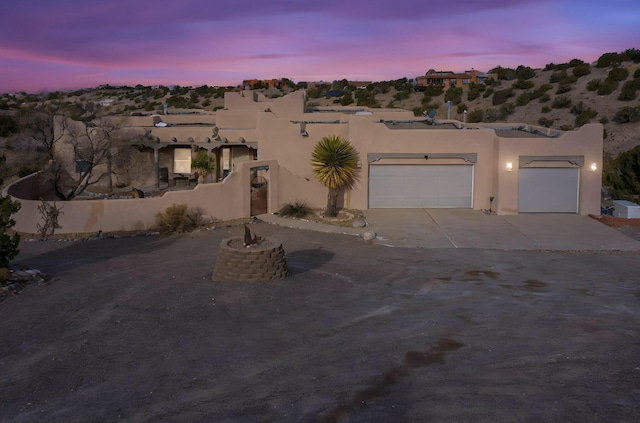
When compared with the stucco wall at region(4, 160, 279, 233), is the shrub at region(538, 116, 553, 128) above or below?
above

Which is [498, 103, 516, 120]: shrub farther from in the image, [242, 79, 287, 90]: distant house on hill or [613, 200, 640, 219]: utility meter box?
[242, 79, 287, 90]: distant house on hill

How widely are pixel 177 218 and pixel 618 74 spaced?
168 feet

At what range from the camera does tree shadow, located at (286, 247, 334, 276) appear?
54.5 feet

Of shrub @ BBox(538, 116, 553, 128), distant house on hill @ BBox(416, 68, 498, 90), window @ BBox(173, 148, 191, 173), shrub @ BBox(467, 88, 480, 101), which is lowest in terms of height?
window @ BBox(173, 148, 191, 173)

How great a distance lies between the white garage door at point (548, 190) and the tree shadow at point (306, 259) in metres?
10.8

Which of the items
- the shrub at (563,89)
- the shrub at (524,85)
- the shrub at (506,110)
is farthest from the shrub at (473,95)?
the shrub at (563,89)

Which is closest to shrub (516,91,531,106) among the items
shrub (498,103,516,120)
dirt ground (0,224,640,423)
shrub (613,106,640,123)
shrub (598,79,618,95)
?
shrub (498,103,516,120)

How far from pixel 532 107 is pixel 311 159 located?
3921 cm

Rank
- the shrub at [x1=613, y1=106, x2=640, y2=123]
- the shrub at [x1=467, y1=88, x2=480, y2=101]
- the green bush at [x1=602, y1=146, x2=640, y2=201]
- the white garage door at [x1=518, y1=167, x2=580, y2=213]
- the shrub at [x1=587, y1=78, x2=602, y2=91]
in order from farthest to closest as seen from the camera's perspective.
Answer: the shrub at [x1=467, y1=88, x2=480, y2=101] < the shrub at [x1=587, y1=78, x2=602, y2=91] < the shrub at [x1=613, y1=106, x2=640, y2=123] < the green bush at [x1=602, y1=146, x2=640, y2=201] < the white garage door at [x1=518, y1=167, x2=580, y2=213]

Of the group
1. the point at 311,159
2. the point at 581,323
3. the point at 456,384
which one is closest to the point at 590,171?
the point at 311,159

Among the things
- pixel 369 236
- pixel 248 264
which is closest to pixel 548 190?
pixel 369 236

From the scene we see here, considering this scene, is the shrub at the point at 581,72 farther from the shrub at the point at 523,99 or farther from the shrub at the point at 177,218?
the shrub at the point at 177,218

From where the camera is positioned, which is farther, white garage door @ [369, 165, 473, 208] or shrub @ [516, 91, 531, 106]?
shrub @ [516, 91, 531, 106]

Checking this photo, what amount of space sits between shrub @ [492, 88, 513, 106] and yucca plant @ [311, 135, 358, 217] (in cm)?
4143
